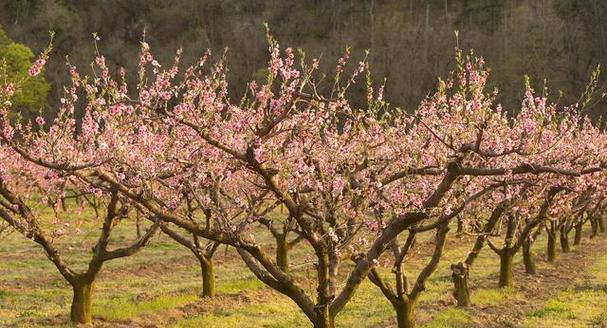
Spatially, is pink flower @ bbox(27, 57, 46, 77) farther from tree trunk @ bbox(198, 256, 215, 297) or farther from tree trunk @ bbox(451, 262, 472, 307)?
tree trunk @ bbox(451, 262, 472, 307)

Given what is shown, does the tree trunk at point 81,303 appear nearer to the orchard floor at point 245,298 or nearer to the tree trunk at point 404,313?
the orchard floor at point 245,298

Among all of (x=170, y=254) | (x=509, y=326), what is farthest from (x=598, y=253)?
(x=170, y=254)

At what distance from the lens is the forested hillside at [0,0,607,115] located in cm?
8612

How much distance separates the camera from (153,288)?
2148 centimetres

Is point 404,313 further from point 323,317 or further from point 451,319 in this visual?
point 323,317

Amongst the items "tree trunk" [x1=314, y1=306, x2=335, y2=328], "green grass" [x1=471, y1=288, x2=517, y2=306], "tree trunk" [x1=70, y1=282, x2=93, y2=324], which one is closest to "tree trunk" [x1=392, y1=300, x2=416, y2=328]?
"tree trunk" [x1=314, y1=306, x2=335, y2=328]

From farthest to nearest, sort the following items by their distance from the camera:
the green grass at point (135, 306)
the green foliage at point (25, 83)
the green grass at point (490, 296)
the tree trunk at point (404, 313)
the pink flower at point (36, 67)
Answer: the green foliage at point (25, 83) < the green grass at point (490, 296) < the green grass at point (135, 306) < the tree trunk at point (404, 313) < the pink flower at point (36, 67)

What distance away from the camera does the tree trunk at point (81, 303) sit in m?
15.3

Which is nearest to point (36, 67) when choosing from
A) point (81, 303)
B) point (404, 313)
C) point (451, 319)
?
point (81, 303)

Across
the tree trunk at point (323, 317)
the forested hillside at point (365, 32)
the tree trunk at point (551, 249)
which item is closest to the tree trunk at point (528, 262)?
the tree trunk at point (551, 249)

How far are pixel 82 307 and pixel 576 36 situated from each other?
86.2 m

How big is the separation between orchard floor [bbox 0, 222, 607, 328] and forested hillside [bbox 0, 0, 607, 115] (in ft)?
166

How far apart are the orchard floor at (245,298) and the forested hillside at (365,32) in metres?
50.7

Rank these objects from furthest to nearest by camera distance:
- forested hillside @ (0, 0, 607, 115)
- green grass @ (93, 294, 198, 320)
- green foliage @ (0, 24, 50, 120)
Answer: forested hillside @ (0, 0, 607, 115)
green foliage @ (0, 24, 50, 120)
green grass @ (93, 294, 198, 320)
